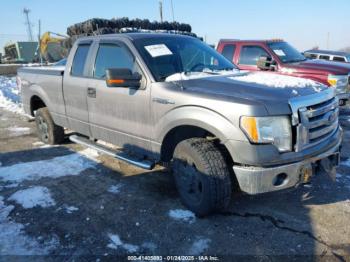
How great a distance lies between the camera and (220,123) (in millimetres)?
3047

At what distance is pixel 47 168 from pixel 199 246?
9.54 feet

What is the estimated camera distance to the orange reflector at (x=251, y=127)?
2.88 metres

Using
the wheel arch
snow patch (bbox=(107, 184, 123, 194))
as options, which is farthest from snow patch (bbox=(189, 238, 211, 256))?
snow patch (bbox=(107, 184, 123, 194))

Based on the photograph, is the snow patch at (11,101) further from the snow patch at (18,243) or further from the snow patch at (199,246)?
the snow patch at (199,246)

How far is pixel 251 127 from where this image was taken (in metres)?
2.89

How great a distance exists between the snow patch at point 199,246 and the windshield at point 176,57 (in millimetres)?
1768

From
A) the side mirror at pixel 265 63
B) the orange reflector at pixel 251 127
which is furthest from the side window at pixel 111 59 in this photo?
the side mirror at pixel 265 63

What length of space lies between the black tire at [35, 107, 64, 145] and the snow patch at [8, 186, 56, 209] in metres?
1.90

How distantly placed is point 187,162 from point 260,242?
104 cm

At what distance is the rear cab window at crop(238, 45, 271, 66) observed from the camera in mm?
8207

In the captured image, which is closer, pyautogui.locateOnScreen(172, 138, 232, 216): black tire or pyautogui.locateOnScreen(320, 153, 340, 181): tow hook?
pyautogui.locateOnScreen(172, 138, 232, 216): black tire

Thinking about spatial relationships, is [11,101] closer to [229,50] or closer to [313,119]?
[229,50]

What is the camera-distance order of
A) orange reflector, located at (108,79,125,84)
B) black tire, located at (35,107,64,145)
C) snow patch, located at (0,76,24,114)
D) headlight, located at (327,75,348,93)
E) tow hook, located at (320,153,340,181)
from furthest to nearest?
snow patch, located at (0,76,24,114), headlight, located at (327,75,348,93), black tire, located at (35,107,64,145), orange reflector, located at (108,79,125,84), tow hook, located at (320,153,340,181)

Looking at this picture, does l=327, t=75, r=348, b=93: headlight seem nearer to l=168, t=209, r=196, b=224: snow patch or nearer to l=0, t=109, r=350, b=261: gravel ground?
l=0, t=109, r=350, b=261: gravel ground
